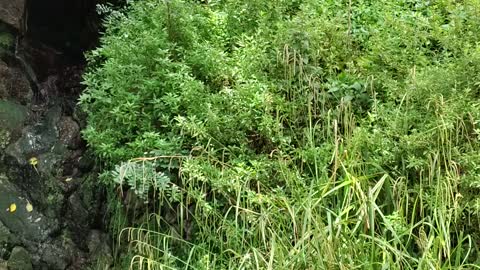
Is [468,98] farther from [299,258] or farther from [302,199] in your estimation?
[299,258]

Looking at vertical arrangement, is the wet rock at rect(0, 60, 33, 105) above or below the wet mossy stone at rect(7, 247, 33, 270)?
above

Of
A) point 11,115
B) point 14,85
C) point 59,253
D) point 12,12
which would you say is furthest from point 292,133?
point 12,12

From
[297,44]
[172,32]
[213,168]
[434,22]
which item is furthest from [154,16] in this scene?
[434,22]

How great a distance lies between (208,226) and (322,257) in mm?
717

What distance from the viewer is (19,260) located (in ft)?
11.4

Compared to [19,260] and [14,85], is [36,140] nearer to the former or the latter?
Answer: [14,85]

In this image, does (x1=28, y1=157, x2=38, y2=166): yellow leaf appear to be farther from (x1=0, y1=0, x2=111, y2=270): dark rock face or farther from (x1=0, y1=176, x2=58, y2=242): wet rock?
(x1=0, y1=176, x2=58, y2=242): wet rock

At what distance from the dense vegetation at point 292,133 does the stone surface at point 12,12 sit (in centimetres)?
107

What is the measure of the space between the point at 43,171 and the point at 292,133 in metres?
1.93

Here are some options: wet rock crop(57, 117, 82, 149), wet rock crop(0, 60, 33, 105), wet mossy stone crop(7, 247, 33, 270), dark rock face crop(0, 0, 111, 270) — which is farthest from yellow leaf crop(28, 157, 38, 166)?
wet mossy stone crop(7, 247, 33, 270)

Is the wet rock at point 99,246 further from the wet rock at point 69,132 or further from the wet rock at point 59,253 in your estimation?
the wet rock at point 69,132

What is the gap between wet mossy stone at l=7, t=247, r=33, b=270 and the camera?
3445mm

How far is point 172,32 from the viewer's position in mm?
3416

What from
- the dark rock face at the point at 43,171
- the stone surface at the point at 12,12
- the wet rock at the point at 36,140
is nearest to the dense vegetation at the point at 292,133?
the dark rock face at the point at 43,171
